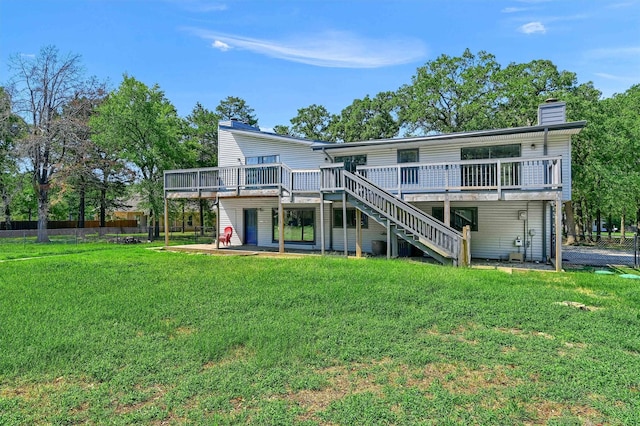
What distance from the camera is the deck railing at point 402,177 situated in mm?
11703

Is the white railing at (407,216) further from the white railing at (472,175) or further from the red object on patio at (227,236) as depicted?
the red object on patio at (227,236)

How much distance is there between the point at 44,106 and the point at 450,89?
94.7 feet

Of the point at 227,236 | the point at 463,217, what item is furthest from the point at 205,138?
the point at 463,217

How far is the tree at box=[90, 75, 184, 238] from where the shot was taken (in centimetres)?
2311

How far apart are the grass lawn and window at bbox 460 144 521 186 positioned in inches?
185

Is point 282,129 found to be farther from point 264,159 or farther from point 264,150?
point 264,159

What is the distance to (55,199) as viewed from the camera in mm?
26750

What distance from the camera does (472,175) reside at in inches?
501

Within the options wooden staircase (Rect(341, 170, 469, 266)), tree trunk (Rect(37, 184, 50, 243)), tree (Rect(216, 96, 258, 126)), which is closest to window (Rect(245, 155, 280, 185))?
wooden staircase (Rect(341, 170, 469, 266))

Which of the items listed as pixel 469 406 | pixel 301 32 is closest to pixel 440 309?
pixel 469 406

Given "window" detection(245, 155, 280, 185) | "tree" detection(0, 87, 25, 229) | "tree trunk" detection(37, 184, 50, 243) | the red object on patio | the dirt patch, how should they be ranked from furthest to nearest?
"tree" detection(0, 87, 25, 229), "tree trunk" detection(37, 184, 50, 243), the red object on patio, "window" detection(245, 155, 280, 185), the dirt patch

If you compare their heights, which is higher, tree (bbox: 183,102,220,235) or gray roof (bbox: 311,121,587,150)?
tree (bbox: 183,102,220,235)

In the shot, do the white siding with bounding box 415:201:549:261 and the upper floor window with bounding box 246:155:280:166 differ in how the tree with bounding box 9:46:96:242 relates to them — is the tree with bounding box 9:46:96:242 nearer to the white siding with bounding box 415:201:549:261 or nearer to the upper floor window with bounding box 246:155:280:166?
the upper floor window with bounding box 246:155:280:166

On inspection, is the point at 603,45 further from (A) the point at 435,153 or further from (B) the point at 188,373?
(B) the point at 188,373
